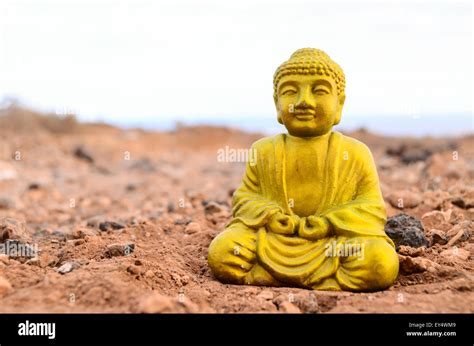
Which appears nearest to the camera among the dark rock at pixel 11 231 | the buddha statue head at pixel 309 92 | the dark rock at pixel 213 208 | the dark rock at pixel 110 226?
the buddha statue head at pixel 309 92

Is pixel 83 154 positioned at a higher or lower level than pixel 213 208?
higher

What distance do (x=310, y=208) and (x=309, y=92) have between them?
0.98m

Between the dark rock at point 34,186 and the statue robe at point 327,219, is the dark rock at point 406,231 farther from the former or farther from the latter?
the dark rock at point 34,186

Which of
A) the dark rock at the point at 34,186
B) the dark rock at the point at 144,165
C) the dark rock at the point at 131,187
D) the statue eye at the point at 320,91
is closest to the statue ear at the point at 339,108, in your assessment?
the statue eye at the point at 320,91

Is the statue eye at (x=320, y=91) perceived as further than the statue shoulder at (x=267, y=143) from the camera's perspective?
No

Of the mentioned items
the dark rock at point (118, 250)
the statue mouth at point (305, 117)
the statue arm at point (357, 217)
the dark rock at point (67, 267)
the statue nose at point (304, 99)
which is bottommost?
the dark rock at point (67, 267)

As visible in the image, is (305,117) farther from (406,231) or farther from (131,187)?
(131,187)

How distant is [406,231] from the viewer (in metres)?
5.85

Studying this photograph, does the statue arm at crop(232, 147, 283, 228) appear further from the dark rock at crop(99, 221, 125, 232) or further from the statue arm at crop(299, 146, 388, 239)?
the dark rock at crop(99, 221, 125, 232)

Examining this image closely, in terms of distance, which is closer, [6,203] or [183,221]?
[183,221]

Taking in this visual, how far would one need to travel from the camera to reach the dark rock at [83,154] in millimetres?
15648

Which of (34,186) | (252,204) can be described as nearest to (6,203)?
(34,186)
